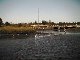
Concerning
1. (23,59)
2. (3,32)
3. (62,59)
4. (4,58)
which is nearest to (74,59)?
(62,59)

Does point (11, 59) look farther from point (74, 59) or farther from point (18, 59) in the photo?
point (74, 59)

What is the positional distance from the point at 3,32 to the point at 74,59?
10972cm

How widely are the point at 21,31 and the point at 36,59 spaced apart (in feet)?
374

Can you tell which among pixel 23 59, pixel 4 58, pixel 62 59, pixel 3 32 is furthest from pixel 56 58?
pixel 3 32

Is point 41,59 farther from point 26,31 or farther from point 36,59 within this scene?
point 26,31

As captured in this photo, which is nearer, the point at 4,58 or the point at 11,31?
the point at 4,58

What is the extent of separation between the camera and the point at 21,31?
148m

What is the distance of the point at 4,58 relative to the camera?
119ft

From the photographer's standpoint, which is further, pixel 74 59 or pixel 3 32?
pixel 3 32

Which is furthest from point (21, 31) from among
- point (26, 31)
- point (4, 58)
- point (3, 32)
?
point (4, 58)

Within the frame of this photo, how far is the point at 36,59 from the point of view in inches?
1374

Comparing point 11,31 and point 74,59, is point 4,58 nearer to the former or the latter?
point 74,59

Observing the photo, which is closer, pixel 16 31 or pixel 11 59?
pixel 11 59

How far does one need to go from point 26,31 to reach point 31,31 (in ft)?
11.3
